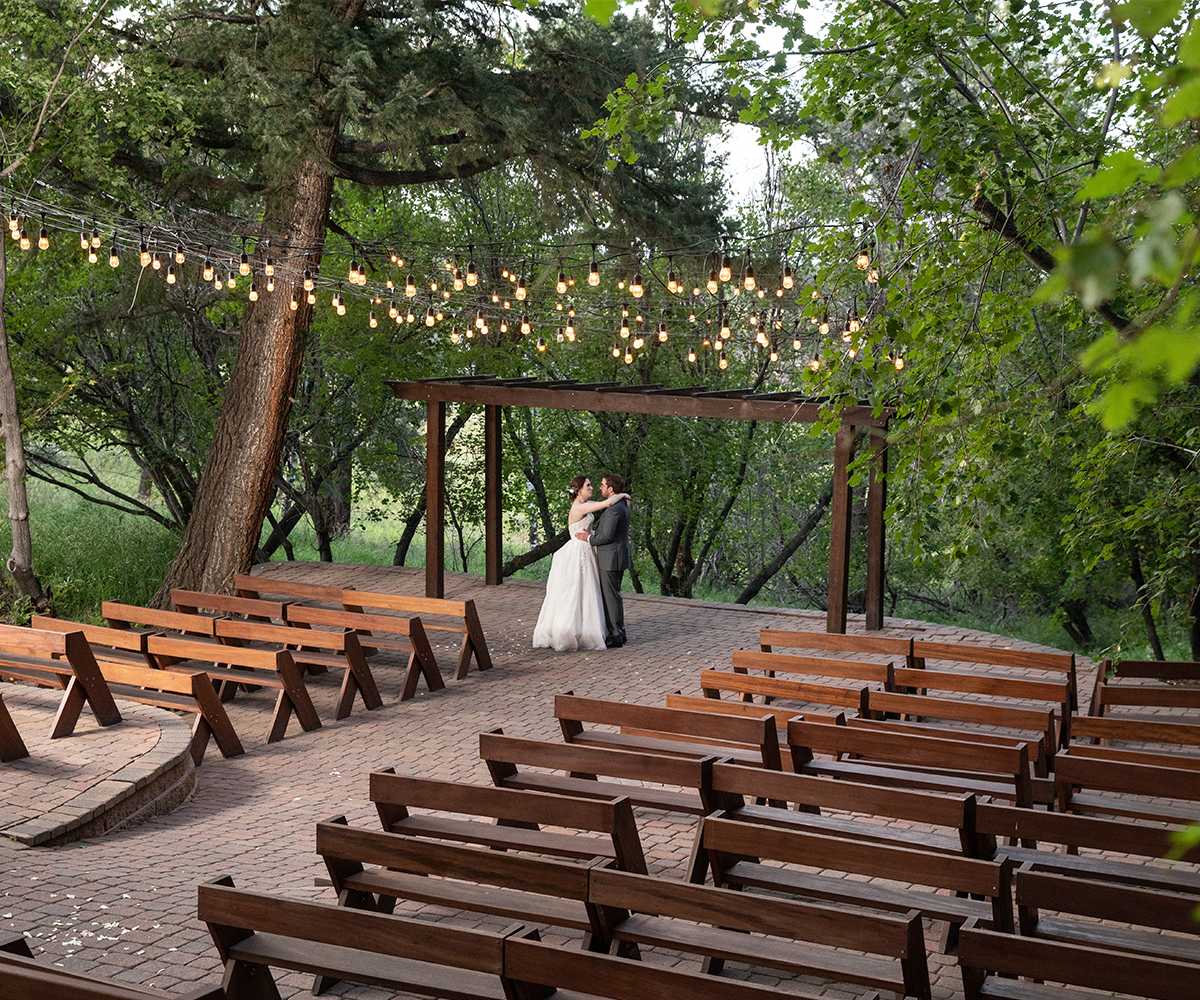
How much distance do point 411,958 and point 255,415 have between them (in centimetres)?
1268

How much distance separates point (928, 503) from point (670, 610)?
8850mm

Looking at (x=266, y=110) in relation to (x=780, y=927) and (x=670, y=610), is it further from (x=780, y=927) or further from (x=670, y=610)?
(x=780, y=927)

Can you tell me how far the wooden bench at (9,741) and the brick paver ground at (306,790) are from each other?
209 millimetres

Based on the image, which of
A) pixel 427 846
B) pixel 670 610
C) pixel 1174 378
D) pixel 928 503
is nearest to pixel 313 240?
pixel 670 610

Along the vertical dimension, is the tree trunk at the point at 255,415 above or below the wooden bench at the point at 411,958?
above

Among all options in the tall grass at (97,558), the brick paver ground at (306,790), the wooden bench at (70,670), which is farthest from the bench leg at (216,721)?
the tall grass at (97,558)

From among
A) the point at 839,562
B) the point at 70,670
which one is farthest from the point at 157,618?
the point at 839,562

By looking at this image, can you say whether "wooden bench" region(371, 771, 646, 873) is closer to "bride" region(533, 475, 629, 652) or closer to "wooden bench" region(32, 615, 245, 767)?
"wooden bench" region(32, 615, 245, 767)

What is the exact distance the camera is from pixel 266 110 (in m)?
13.0

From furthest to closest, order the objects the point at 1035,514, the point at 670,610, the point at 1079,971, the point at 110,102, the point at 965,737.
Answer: the point at 1035,514 < the point at 670,610 < the point at 110,102 < the point at 965,737 < the point at 1079,971

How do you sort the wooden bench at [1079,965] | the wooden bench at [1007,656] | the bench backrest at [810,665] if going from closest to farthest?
the wooden bench at [1079,965]
the bench backrest at [810,665]
the wooden bench at [1007,656]

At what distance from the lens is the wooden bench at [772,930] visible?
3.74m

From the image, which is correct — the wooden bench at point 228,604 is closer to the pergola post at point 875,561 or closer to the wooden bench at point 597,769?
the wooden bench at point 597,769

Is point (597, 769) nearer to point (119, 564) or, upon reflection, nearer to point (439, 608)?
point (439, 608)
